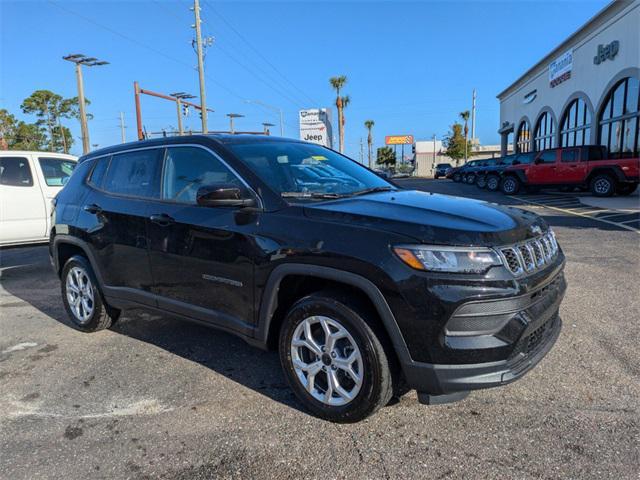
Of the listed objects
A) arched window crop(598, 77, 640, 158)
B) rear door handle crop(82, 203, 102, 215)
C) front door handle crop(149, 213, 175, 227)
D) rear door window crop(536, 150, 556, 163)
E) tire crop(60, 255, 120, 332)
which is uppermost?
arched window crop(598, 77, 640, 158)

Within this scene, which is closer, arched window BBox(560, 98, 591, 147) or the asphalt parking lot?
the asphalt parking lot

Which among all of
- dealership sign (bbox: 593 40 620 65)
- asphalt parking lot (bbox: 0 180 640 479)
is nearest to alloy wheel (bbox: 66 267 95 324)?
asphalt parking lot (bbox: 0 180 640 479)

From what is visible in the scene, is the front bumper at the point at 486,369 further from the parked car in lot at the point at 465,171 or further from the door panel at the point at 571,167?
the parked car in lot at the point at 465,171

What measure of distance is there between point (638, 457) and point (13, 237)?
868 centimetres

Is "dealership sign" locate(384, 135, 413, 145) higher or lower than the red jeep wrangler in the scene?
higher

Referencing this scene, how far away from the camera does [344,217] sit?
110 inches

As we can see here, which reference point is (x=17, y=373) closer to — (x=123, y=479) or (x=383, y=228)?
(x=123, y=479)

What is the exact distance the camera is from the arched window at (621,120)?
66.0 feet

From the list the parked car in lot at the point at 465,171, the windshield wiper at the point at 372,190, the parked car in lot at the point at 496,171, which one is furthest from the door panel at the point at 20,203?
the parked car in lot at the point at 465,171

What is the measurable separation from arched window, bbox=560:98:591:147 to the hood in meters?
24.0

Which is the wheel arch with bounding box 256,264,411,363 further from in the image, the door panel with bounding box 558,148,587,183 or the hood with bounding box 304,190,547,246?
the door panel with bounding box 558,148,587,183

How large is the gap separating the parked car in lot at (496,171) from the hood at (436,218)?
18729 millimetres

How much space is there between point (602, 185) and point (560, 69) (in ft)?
46.8

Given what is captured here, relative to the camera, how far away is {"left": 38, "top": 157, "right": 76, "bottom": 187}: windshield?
326 inches
